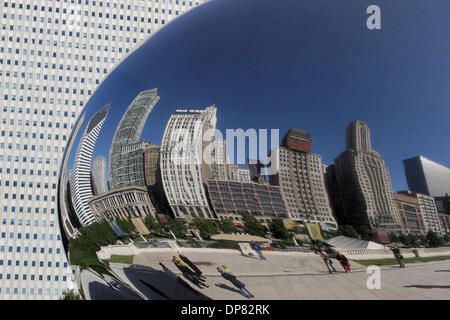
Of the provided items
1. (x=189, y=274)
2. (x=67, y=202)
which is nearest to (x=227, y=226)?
(x=189, y=274)

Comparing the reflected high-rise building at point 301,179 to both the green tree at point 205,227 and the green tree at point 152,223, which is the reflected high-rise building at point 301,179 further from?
the green tree at point 152,223

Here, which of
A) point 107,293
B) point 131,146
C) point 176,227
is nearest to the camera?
point 176,227

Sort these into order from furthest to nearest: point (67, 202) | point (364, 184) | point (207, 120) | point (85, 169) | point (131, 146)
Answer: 1. point (67, 202)
2. point (85, 169)
3. point (131, 146)
4. point (207, 120)
5. point (364, 184)

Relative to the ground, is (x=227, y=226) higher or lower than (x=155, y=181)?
lower

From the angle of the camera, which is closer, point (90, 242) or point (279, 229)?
point (279, 229)

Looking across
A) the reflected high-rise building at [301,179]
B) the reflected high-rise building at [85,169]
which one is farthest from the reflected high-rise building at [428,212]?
the reflected high-rise building at [85,169]

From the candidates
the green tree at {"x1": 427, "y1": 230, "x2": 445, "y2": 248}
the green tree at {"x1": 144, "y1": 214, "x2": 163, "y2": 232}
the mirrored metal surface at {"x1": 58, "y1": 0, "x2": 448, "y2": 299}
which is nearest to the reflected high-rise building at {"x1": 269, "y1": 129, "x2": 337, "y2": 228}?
the mirrored metal surface at {"x1": 58, "y1": 0, "x2": 448, "y2": 299}

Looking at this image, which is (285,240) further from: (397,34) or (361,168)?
(397,34)

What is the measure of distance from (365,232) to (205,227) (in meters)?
1.23

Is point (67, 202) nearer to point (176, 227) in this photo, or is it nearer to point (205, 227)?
point (176, 227)

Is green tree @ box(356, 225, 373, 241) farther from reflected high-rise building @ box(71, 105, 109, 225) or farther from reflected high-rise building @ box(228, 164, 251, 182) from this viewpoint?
reflected high-rise building @ box(71, 105, 109, 225)

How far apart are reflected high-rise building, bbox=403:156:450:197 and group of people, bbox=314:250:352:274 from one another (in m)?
0.70

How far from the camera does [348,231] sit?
3232mm
